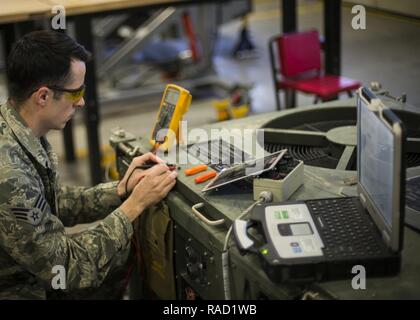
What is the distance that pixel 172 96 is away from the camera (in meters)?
2.11

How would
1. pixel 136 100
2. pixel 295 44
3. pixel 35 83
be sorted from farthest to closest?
pixel 136 100
pixel 295 44
pixel 35 83

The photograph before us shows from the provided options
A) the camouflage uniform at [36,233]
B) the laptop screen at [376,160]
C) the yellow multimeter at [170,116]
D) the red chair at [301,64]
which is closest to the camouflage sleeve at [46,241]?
the camouflage uniform at [36,233]

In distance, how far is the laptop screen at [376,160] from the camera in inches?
51.8

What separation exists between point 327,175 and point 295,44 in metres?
2.30

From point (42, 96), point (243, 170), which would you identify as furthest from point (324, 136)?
point (42, 96)

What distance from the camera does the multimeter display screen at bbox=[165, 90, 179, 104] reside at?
6.85ft

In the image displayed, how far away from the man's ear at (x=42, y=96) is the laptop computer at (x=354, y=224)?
26.9 inches

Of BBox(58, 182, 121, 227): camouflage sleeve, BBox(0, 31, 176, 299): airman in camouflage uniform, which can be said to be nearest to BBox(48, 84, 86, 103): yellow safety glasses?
BBox(0, 31, 176, 299): airman in camouflage uniform

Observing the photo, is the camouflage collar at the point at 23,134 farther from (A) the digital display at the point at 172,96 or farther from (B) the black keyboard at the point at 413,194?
(B) the black keyboard at the point at 413,194

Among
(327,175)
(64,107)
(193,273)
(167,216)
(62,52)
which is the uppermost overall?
(62,52)

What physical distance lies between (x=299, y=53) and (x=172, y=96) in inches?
84.1

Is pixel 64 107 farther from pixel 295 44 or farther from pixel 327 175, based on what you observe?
pixel 295 44
